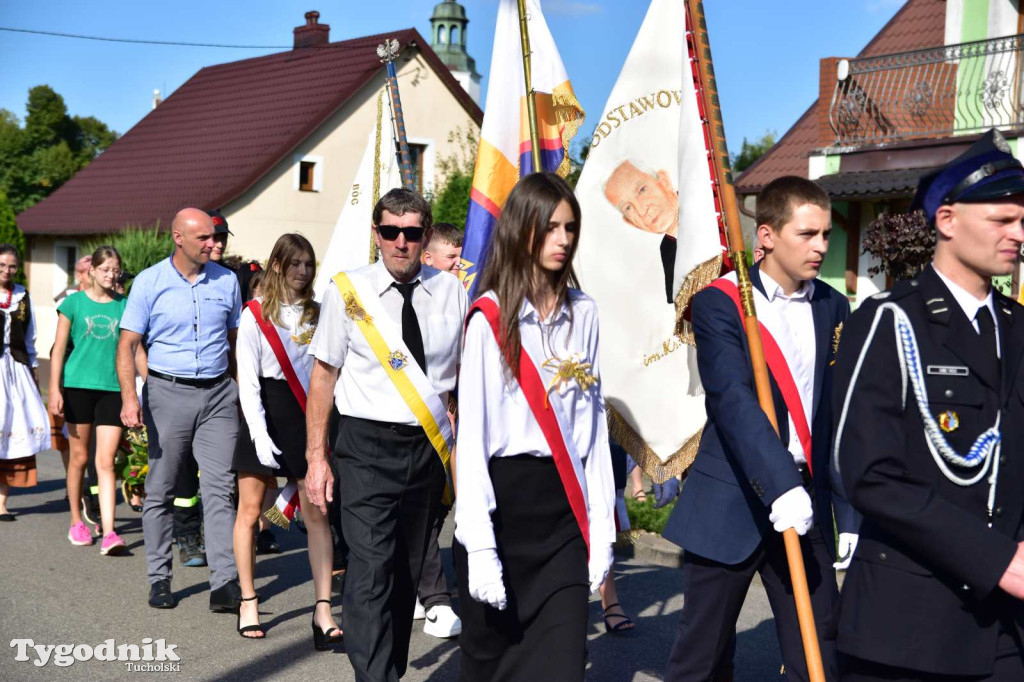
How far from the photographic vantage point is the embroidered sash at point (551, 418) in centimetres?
379

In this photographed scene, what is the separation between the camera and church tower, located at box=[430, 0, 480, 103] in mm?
88688

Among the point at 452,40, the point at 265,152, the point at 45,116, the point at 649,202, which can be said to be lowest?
→ the point at 649,202

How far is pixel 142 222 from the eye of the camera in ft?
99.0

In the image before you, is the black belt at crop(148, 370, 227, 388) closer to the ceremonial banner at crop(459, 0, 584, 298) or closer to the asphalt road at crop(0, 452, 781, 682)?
the asphalt road at crop(0, 452, 781, 682)

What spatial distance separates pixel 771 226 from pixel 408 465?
175 centimetres

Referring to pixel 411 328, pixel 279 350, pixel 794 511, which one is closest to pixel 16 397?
pixel 279 350

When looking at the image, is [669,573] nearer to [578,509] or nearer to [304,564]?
[304,564]

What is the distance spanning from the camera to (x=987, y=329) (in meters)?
2.90

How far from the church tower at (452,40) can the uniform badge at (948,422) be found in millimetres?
86317

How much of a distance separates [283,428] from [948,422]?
441 cm

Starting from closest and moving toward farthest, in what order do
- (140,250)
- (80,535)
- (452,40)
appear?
(80,535) → (140,250) → (452,40)

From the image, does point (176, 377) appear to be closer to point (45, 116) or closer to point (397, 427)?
point (397, 427)

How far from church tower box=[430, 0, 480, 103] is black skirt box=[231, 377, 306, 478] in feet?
271

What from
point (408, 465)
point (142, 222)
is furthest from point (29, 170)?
point (408, 465)
